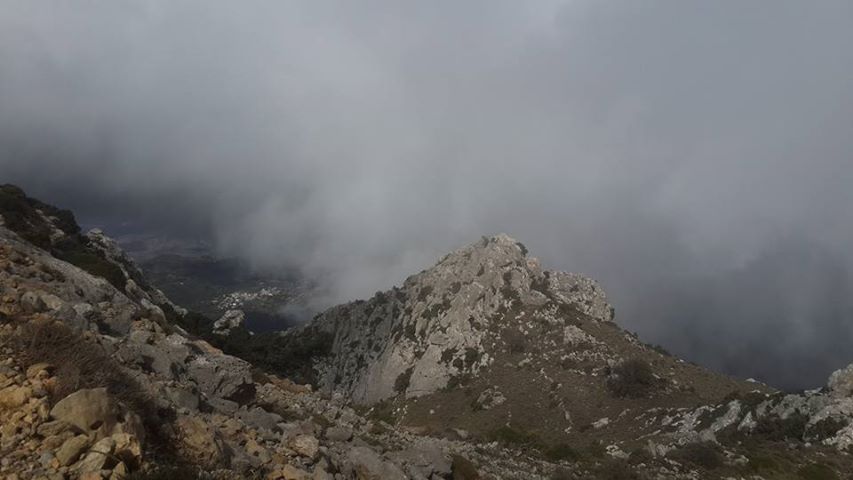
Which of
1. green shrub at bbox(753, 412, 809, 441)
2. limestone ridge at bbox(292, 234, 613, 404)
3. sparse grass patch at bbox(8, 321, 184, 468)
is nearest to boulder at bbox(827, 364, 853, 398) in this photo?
green shrub at bbox(753, 412, 809, 441)

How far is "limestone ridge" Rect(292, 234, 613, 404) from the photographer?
285ft

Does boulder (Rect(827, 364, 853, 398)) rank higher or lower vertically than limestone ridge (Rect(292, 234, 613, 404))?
lower

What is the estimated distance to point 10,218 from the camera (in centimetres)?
4403

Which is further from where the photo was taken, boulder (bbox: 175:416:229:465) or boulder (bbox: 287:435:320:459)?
boulder (bbox: 287:435:320:459)

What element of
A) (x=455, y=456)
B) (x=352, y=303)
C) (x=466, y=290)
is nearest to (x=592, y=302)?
(x=466, y=290)

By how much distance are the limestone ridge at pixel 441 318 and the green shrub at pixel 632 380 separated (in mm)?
21428

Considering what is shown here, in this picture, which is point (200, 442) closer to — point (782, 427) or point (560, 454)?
point (560, 454)

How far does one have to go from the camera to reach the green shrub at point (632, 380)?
64500 millimetres

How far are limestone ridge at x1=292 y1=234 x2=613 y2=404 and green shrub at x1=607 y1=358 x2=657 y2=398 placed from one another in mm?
21428

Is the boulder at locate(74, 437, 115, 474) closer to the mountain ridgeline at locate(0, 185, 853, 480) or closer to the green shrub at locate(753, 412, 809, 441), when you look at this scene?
the mountain ridgeline at locate(0, 185, 853, 480)

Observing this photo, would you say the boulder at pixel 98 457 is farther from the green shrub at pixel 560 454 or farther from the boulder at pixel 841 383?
the boulder at pixel 841 383

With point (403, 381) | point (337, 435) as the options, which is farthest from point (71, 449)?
point (403, 381)

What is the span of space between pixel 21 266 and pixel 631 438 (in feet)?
164

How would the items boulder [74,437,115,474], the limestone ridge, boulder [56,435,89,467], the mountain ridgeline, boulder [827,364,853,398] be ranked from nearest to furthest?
boulder [74,437,115,474] → boulder [56,435,89,467] → the mountain ridgeline → boulder [827,364,853,398] → the limestone ridge
